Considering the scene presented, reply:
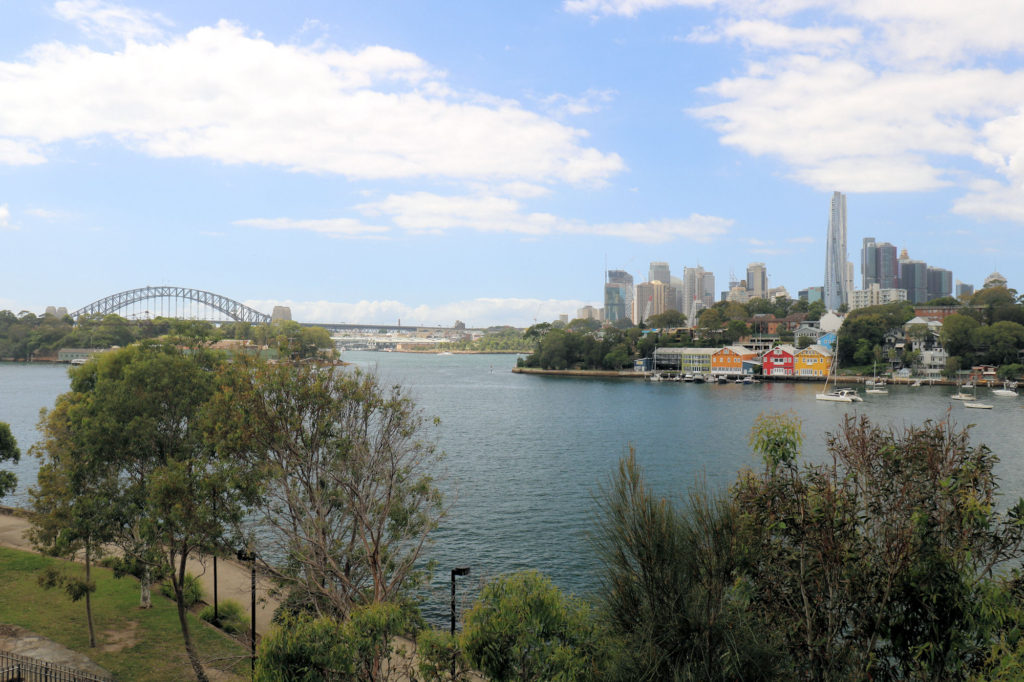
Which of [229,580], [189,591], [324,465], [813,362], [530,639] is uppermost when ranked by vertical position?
[324,465]

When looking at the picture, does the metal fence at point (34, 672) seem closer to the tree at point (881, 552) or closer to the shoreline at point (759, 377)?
the tree at point (881, 552)

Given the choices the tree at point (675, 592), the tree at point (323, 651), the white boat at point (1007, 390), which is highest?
the tree at point (675, 592)

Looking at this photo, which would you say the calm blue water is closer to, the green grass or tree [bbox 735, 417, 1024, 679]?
tree [bbox 735, 417, 1024, 679]

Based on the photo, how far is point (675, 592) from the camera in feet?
20.9

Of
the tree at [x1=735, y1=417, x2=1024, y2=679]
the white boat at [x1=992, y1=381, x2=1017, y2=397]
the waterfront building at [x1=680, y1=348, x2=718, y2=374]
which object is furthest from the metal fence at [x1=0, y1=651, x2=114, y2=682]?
the waterfront building at [x1=680, y1=348, x2=718, y2=374]

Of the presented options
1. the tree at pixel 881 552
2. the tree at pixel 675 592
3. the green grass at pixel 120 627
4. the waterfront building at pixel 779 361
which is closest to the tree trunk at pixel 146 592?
the green grass at pixel 120 627

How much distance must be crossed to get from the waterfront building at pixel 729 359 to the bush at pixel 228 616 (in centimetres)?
7651

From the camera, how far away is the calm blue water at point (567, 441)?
1730 cm

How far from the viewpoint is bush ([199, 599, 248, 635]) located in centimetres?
1243

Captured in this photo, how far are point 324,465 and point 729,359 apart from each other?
79192 millimetres

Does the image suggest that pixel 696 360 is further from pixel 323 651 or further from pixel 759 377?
pixel 323 651

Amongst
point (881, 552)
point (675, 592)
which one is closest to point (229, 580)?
point (675, 592)

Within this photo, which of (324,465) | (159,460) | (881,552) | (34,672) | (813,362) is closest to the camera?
(881,552)

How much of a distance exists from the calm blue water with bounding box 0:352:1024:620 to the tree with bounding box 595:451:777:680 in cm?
155
